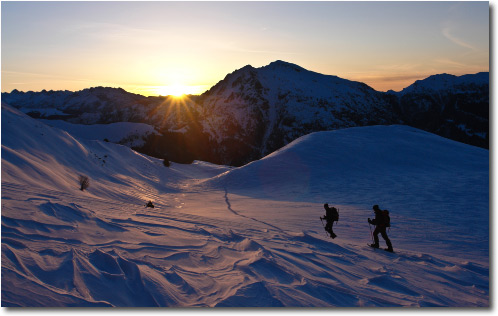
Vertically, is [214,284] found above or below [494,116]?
below

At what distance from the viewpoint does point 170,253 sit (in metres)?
7.20

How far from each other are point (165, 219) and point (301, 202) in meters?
12.5

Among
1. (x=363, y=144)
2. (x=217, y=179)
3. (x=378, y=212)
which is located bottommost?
(x=217, y=179)

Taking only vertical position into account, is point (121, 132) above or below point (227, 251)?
above

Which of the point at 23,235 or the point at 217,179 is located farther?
the point at 217,179

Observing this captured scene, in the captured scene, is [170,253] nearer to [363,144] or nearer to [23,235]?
[23,235]

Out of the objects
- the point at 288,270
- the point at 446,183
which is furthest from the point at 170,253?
the point at 446,183

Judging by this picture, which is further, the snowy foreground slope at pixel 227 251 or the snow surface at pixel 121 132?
the snow surface at pixel 121 132

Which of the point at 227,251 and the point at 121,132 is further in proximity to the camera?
the point at 121,132

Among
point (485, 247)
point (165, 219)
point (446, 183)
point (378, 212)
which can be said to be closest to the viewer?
point (378, 212)

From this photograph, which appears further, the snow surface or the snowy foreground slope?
the snow surface

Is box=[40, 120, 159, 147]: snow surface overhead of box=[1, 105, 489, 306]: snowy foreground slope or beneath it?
overhead

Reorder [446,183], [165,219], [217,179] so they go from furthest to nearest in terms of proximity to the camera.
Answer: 1. [217,179]
2. [446,183]
3. [165,219]

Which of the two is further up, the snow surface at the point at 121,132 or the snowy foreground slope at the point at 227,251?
the snow surface at the point at 121,132
